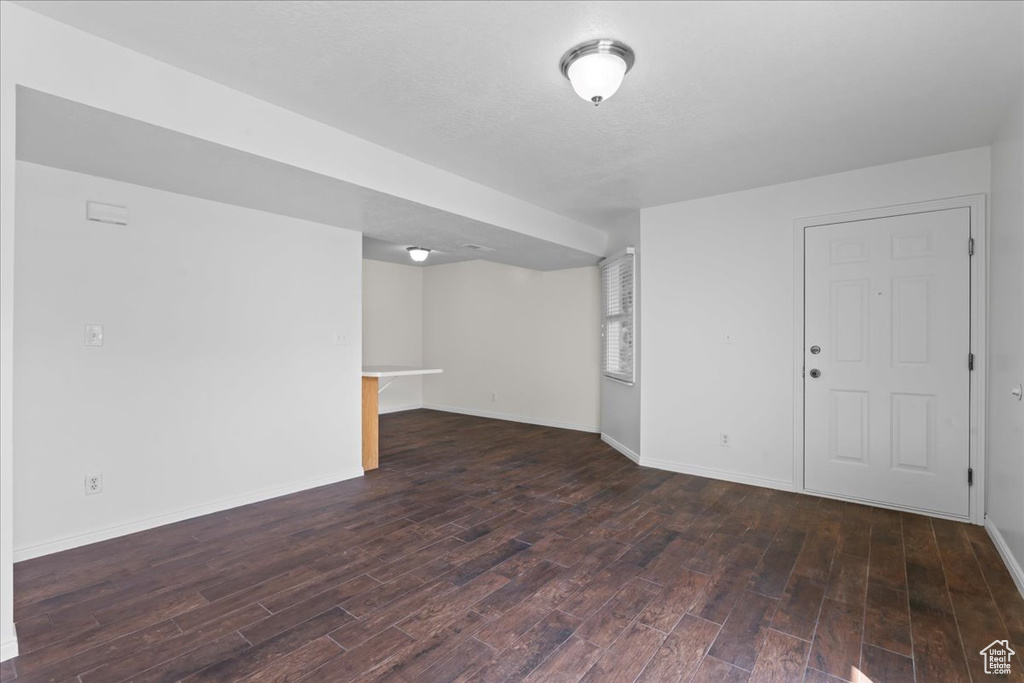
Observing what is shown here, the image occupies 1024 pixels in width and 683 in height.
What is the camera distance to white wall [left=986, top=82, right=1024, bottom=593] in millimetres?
2469

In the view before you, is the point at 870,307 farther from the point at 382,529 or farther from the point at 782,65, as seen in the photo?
the point at 382,529

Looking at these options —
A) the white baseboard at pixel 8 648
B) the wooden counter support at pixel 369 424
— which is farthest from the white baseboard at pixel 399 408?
the white baseboard at pixel 8 648

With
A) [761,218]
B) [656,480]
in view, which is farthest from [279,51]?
[656,480]

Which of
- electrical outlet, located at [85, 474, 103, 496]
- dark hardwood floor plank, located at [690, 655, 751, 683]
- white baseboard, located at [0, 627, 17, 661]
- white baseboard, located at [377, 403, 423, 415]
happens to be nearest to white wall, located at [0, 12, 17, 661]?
white baseboard, located at [0, 627, 17, 661]

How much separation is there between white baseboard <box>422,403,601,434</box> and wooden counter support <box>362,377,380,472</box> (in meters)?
2.85

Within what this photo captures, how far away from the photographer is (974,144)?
3129mm

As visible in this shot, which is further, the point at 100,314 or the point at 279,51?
the point at 100,314

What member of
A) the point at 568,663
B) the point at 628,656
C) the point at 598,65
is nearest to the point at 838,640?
the point at 628,656

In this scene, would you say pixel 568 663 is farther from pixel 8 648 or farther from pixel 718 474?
pixel 718 474

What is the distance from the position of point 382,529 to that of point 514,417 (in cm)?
414

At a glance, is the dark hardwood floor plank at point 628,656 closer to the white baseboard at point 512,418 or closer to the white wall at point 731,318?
the white wall at point 731,318

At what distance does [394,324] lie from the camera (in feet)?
26.2

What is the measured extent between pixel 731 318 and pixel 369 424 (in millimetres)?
3470

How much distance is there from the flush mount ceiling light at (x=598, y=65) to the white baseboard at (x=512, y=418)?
4864 mm
